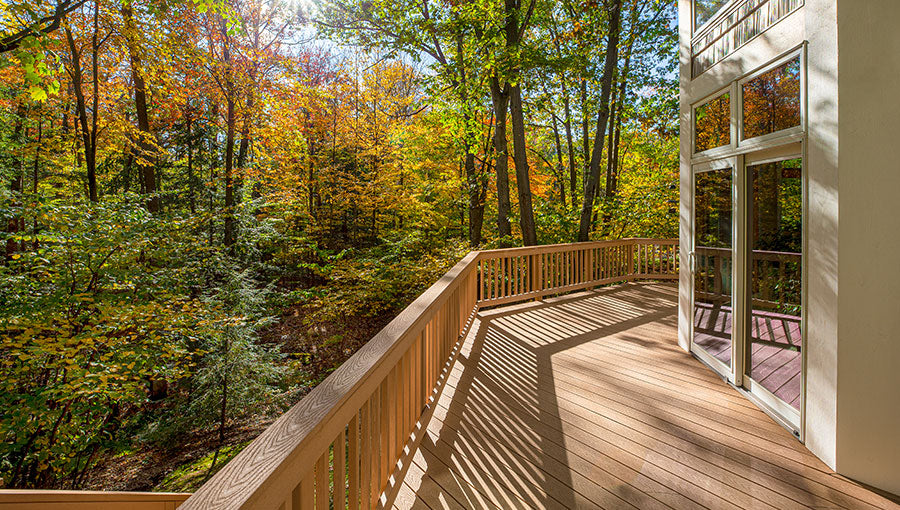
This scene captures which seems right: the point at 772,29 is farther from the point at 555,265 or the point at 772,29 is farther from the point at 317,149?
the point at 317,149

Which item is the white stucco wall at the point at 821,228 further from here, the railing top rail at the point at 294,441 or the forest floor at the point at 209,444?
the forest floor at the point at 209,444

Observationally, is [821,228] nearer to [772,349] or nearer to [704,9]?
[772,349]

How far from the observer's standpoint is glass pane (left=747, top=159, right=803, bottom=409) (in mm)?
2410

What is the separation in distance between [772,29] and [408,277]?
6.87 m

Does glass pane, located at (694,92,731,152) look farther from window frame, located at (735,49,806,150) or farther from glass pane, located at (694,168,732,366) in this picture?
glass pane, located at (694,168,732,366)

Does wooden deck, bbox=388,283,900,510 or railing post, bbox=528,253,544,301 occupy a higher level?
railing post, bbox=528,253,544,301

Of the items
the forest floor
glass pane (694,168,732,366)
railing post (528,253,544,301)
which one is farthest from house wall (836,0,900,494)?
the forest floor

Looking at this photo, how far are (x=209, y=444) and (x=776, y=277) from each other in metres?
7.62

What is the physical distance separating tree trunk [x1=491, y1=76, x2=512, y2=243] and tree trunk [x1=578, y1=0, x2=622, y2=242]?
5.86 ft

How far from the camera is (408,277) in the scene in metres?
8.28

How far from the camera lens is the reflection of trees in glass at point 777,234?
2.41 m

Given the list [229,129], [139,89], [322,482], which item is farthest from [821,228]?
[229,129]

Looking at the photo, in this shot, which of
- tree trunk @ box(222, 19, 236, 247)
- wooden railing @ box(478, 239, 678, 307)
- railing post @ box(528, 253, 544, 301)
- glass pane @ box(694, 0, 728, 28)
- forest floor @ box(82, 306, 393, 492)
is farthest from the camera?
tree trunk @ box(222, 19, 236, 247)

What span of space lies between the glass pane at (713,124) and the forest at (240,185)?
3916mm
